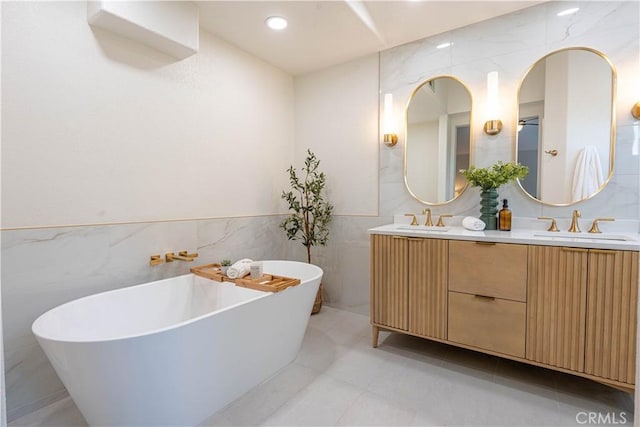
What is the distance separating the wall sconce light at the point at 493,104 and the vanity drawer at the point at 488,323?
1.27m

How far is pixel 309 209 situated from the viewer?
321 cm

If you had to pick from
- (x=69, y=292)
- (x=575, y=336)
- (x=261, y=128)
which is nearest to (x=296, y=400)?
(x=69, y=292)

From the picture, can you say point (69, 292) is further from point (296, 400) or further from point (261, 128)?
point (261, 128)

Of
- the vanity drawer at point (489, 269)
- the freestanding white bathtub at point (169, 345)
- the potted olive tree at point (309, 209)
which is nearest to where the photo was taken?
the freestanding white bathtub at point (169, 345)

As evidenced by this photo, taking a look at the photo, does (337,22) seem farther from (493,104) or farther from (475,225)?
(475,225)

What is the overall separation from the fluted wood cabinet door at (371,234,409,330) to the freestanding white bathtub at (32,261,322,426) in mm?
545

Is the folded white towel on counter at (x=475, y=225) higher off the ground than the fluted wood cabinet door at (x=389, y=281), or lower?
higher

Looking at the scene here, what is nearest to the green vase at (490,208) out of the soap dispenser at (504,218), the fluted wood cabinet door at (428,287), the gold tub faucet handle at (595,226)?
the soap dispenser at (504,218)

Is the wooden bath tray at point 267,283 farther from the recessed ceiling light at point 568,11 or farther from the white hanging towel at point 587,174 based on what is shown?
the recessed ceiling light at point 568,11

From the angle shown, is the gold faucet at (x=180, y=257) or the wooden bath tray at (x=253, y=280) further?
the gold faucet at (x=180, y=257)

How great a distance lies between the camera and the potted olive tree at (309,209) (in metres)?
3.20

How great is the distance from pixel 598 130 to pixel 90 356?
10.1 feet

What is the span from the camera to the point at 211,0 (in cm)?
220

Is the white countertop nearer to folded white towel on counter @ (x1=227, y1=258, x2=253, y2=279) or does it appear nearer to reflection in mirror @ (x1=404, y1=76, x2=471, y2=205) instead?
reflection in mirror @ (x1=404, y1=76, x2=471, y2=205)
